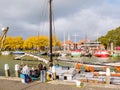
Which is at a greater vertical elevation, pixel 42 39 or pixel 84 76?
pixel 42 39

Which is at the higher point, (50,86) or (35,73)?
(35,73)

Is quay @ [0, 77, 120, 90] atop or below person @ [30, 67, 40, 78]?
below

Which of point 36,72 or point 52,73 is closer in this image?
point 52,73

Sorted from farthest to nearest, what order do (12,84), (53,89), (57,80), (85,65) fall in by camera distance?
1. (85,65)
2. (57,80)
3. (12,84)
4. (53,89)

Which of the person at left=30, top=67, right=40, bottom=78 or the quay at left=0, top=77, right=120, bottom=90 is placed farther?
the person at left=30, top=67, right=40, bottom=78

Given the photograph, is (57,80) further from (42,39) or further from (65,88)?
(42,39)

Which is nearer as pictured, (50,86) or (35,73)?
(50,86)

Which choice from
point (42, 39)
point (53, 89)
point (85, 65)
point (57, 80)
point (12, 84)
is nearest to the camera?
point (53, 89)

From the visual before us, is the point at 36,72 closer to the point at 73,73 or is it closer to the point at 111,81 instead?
the point at 73,73

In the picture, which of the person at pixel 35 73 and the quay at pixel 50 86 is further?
the person at pixel 35 73

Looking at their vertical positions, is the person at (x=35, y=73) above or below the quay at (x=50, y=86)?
above

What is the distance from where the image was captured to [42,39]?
14862cm

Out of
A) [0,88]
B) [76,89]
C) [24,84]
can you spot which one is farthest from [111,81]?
[0,88]

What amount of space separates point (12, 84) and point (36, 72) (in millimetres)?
4779
